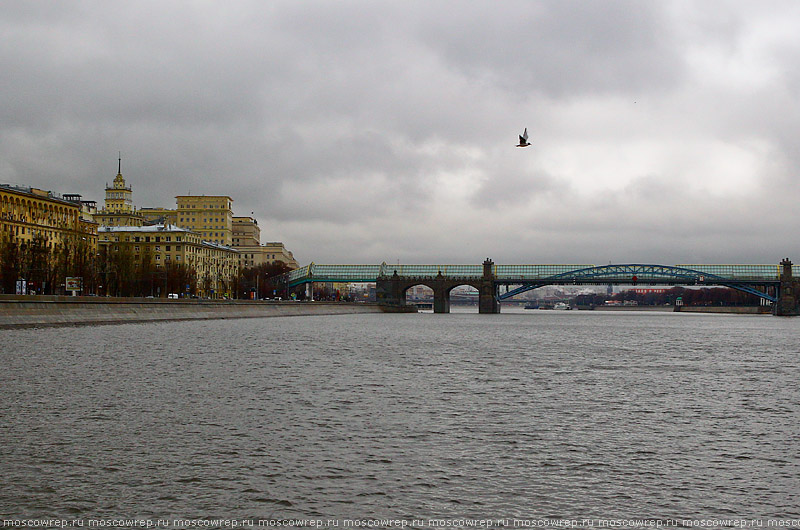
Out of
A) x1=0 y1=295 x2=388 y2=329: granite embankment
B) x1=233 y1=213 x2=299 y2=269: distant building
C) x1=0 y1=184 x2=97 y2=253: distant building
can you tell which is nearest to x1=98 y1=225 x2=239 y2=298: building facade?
x1=0 y1=184 x2=97 y2=253: distant building

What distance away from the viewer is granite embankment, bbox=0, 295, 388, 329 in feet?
144

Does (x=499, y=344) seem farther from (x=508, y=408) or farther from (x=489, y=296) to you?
(x=489, y=296)

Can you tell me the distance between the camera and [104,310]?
5456cm

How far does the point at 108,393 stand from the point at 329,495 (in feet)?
34.2

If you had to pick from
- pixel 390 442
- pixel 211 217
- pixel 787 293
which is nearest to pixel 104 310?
pixel 390 442

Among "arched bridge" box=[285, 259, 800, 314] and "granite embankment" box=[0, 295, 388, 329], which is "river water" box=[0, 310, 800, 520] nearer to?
"granite embankment" box=[0, 295, 388, 329]

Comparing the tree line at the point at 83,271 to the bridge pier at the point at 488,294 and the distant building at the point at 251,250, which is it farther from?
the distant building at the point at 251,250

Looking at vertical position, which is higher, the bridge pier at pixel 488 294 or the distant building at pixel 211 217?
the distant building at pixel 211 217

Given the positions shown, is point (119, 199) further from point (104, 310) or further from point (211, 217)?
point (104, 310)

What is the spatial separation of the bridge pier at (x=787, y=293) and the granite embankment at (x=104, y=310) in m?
88.1

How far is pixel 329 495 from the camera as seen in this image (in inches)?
386

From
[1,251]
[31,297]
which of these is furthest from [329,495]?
[1,251]

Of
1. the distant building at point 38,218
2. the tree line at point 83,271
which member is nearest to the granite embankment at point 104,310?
the tree line at point 83,271

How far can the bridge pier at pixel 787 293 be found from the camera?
448ft
